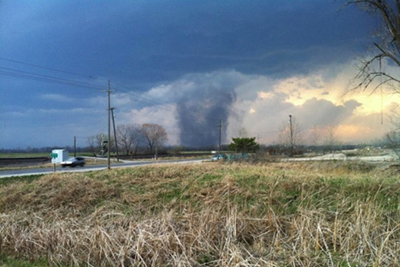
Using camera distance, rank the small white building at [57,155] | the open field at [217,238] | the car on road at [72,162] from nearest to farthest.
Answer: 1. the open field at [217,238]
2. the small white building at [57,155]
3. the car on road at [72,162]

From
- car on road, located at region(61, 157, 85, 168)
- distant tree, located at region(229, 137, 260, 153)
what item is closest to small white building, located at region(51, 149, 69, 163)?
car on road, located at region(61, 157, 85, 168)

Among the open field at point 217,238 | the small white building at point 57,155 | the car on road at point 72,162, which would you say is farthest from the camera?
the car on road at point 72,162

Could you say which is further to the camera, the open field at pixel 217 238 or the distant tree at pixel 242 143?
the distant tree at pixel 242 143

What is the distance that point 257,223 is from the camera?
6617mm

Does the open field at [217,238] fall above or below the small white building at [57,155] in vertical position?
below

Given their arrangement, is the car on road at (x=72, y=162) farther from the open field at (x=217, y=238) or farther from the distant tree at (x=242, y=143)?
the open field at (x=217, y=238)

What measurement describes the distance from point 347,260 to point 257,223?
2.31 m

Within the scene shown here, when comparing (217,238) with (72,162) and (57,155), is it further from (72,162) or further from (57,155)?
(72,162)

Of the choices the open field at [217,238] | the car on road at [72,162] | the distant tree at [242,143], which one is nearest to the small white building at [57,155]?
the car on road at [72,162]

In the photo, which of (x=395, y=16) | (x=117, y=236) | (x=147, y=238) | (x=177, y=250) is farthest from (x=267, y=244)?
(x=395, y=16)

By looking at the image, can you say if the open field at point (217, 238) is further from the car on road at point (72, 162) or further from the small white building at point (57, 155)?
the car on road at point (72, 162)

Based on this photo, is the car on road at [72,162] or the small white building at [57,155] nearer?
the small white building at [57,155]

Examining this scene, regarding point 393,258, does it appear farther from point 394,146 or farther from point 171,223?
point 394,146

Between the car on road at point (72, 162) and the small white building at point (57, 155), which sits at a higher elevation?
→ the small white building at point (57, 155)
